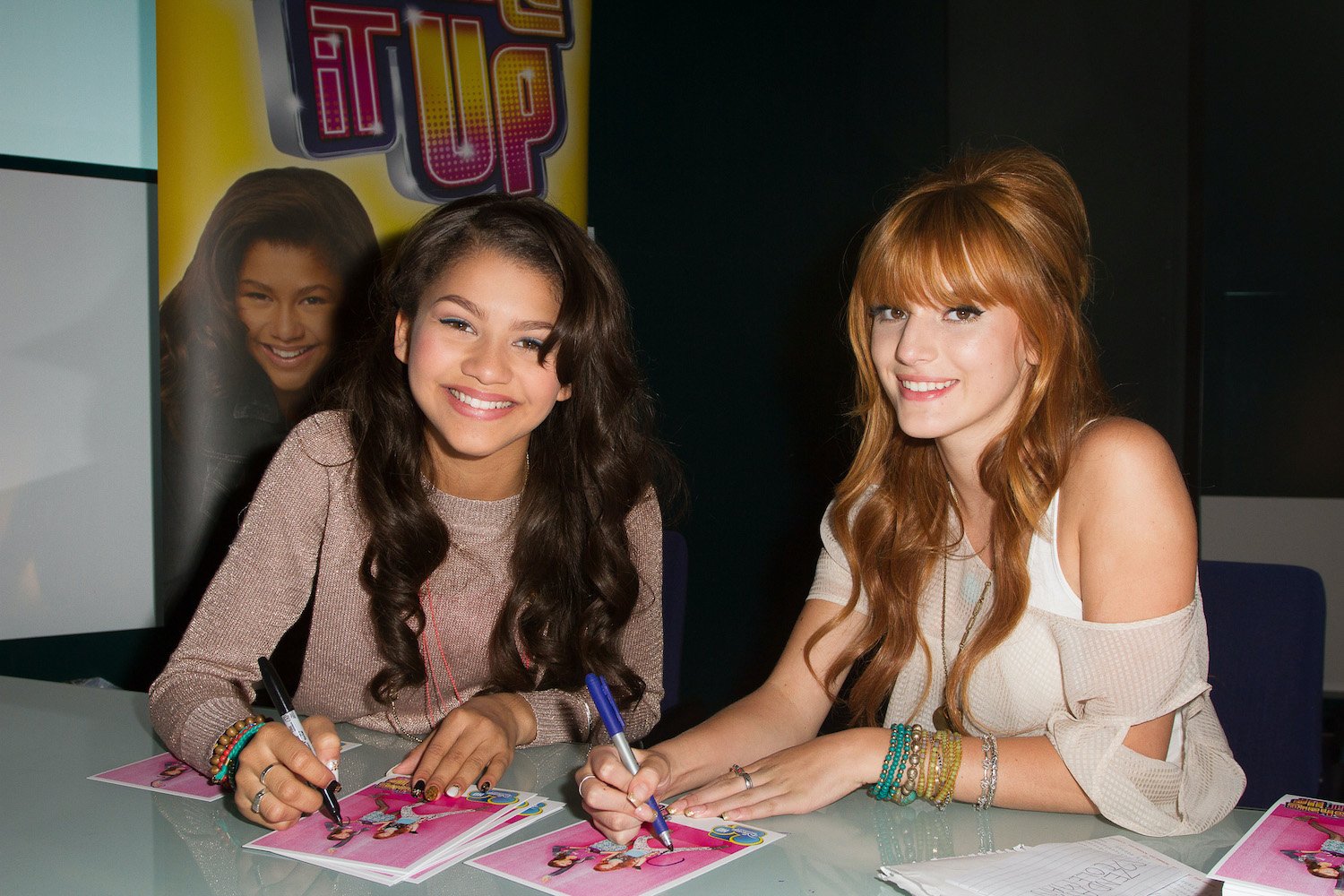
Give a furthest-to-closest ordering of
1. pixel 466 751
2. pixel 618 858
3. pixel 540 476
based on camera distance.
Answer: pixel 540 476
pixel 466 751
pixel 618 858

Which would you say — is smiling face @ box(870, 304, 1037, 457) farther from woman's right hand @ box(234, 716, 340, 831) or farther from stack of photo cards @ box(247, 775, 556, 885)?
woman's right hand @ box(234, 716, 340, 831)

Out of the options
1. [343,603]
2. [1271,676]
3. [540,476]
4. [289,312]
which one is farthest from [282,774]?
[289,312]

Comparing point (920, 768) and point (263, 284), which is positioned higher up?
point (263, 284)

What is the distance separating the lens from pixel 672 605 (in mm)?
2160

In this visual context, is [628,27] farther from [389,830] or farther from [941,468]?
[389,830]

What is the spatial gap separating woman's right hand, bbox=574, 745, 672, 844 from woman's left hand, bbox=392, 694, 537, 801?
22cm

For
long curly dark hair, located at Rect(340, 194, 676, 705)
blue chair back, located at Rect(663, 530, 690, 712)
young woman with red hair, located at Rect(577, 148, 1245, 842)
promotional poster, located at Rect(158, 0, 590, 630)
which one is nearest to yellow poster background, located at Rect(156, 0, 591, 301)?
promotional poster, located at Rect(158, 0, 590, 630)

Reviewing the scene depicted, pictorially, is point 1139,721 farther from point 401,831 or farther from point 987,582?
point 401,831

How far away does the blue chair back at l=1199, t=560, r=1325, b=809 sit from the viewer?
166 cm

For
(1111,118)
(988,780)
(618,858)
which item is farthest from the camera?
(1111,118)

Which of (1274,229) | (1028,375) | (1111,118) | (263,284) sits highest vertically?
(1111,118)

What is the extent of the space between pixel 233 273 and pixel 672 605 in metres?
1.57

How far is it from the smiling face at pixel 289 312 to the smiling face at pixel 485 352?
1285mm

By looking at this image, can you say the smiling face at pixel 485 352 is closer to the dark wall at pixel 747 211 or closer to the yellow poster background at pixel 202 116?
the yellow poster background at pixel 202 116
